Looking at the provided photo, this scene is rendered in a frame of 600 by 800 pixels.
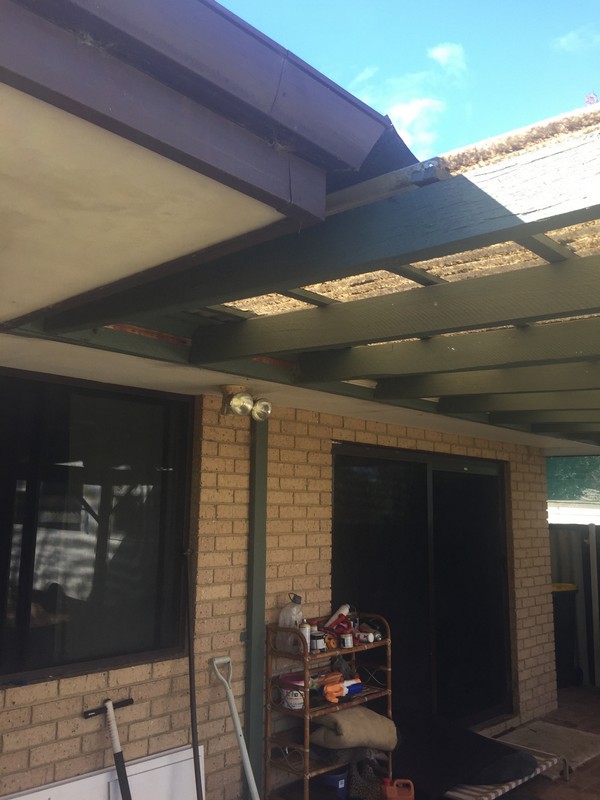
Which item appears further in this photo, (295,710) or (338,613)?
(338,613)

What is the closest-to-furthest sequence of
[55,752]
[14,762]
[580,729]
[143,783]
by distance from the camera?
[14,762]
[55,752]
[143,783]
[580,729]

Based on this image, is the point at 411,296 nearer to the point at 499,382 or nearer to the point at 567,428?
the point at 499,382

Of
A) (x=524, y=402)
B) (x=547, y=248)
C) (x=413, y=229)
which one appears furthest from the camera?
(x=524, y=402)

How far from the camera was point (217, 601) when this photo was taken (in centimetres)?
370

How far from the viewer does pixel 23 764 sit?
2928mm

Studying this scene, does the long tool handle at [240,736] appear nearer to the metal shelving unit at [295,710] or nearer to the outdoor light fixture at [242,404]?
the metal shelving unit at [295,710]

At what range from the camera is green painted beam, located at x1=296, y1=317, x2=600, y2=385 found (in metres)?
2.46

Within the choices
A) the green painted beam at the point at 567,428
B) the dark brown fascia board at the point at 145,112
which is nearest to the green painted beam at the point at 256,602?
the green painted beam at the point at 567,428

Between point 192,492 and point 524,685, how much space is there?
3853 mm

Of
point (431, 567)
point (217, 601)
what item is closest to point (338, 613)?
point (217, 601)

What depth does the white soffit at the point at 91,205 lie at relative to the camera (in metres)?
1.12

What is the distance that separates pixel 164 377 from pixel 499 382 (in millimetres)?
1619

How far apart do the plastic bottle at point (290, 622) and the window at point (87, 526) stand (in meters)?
0.61

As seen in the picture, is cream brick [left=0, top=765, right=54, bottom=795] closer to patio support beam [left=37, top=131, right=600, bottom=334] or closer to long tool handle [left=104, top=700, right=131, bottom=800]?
long tool handle [left=104, top=700, right=131, bottom=800]
